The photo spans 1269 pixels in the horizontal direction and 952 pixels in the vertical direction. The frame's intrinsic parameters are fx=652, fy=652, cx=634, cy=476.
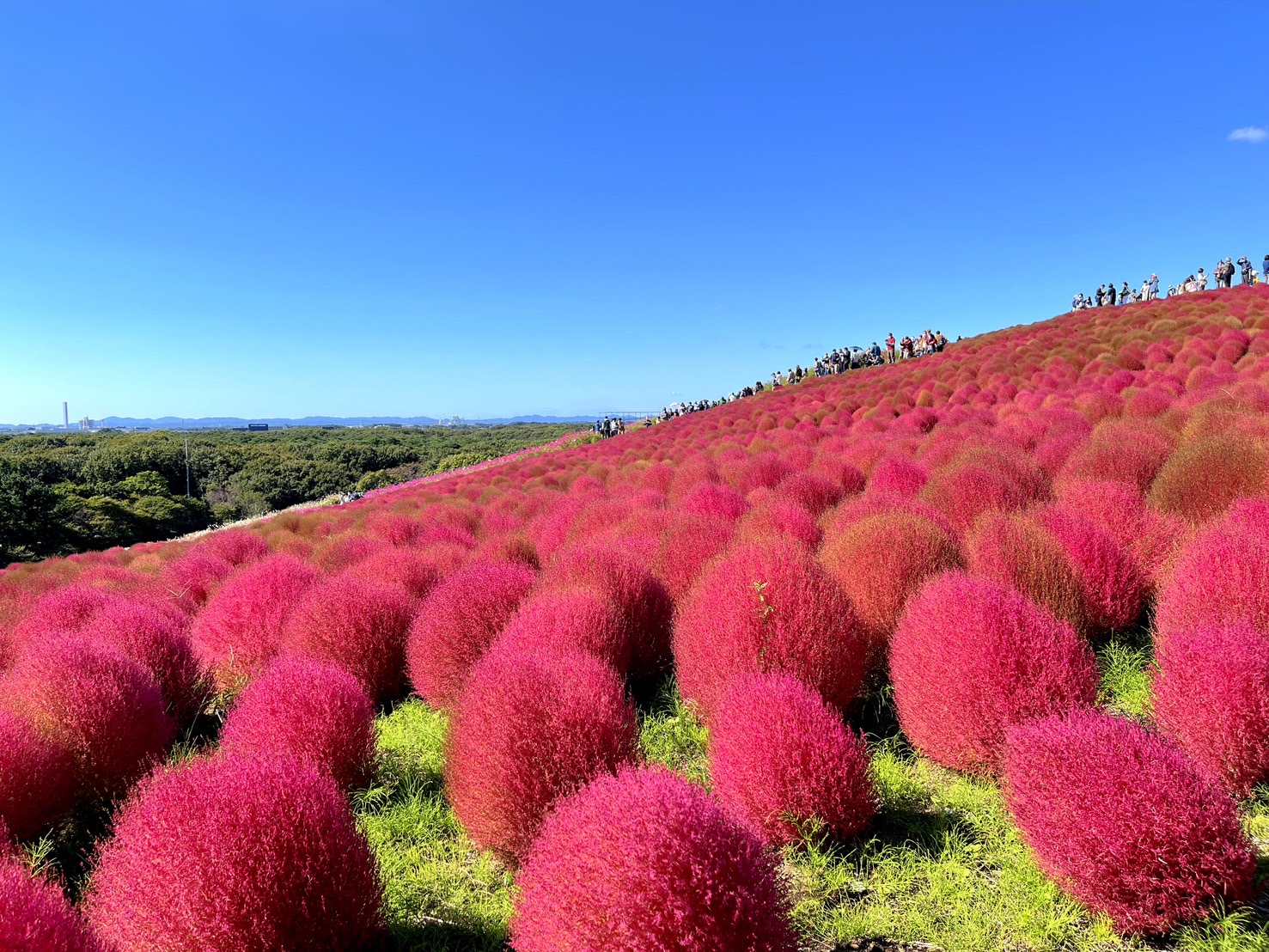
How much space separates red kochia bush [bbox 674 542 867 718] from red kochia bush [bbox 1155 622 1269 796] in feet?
4.80

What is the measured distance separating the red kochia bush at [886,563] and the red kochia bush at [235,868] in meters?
3.08

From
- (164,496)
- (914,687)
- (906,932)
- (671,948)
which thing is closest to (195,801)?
(671,948)

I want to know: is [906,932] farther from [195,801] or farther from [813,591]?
[195,801]

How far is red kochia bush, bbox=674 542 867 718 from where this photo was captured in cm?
358

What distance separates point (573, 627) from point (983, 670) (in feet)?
7.35

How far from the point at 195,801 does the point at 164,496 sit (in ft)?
167

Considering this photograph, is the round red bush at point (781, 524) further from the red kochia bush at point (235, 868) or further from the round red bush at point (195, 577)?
the round red bush at point (195, 577)

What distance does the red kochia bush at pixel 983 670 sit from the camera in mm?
2908

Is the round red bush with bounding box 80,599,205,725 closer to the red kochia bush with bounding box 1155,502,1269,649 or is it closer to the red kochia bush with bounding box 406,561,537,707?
the red kochia bush with bounding box 406,561,537,707

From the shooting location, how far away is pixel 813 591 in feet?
12.2

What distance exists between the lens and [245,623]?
574cm

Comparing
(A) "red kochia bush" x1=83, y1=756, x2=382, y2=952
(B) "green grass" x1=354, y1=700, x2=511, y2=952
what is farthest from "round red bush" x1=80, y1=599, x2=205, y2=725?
(A) "red kochia bush" x1=83, y1=756, x2=382, y2=952

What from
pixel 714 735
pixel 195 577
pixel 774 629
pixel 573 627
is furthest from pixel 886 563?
pixel 195 577

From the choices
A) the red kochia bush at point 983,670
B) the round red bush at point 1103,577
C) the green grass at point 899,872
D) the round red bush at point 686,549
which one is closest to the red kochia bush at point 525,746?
the green grass at point 899,872
